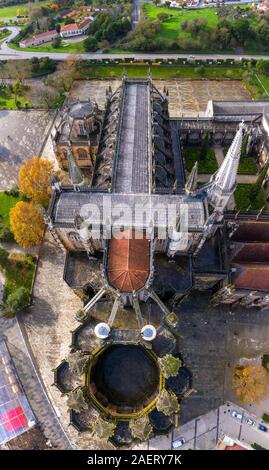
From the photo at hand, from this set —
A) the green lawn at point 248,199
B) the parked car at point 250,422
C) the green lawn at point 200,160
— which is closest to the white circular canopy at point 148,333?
the parked car at point 250,422

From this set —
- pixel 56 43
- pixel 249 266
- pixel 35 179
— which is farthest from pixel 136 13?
pixel 249 266

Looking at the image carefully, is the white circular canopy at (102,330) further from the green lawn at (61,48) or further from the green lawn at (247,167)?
the green lawn at (61,48)

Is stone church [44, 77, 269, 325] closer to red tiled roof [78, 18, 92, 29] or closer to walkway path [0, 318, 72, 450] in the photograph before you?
walkway path [0, 318, 72, 450]

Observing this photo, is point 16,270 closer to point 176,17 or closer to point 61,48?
point 61,48

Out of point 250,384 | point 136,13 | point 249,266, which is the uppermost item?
point 136,13

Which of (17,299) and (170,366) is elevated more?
(17,299)

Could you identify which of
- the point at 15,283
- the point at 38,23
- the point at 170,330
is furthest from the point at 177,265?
the point at 38,23

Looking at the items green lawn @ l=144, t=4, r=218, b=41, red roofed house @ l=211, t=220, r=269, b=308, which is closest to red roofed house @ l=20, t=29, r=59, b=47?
green lawn @ l=144, t=4, r=218, b=41
